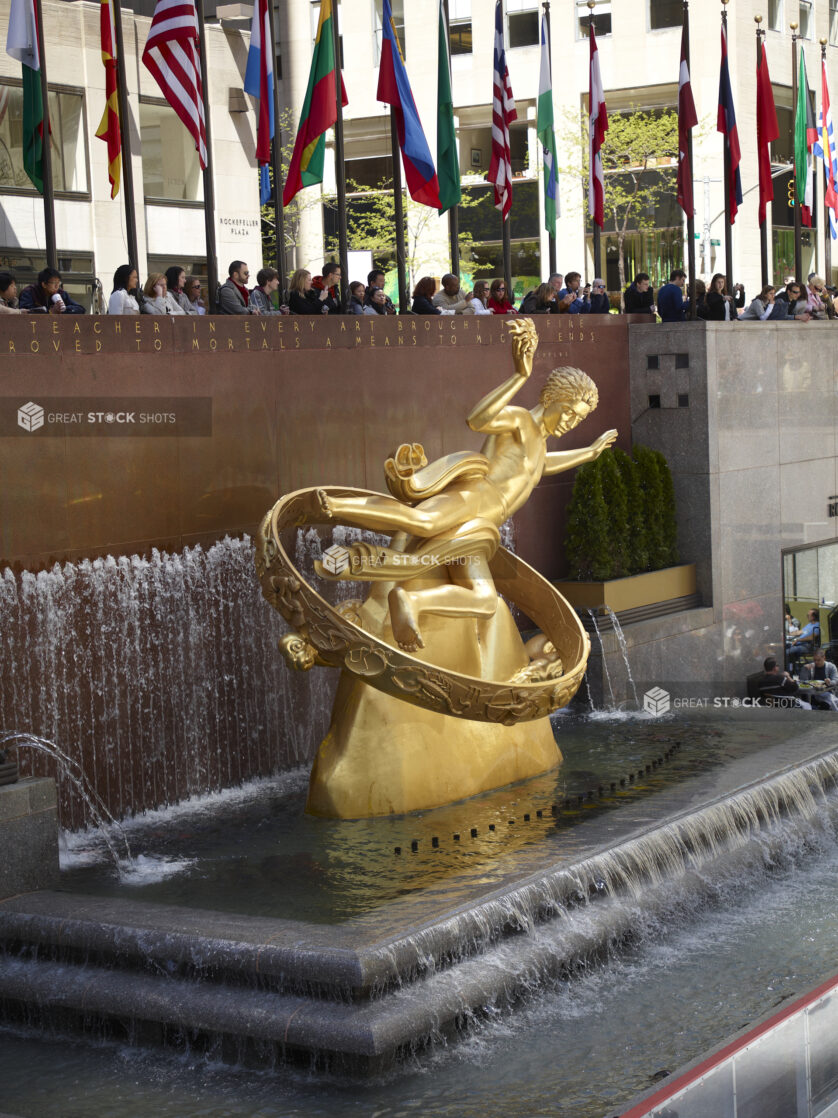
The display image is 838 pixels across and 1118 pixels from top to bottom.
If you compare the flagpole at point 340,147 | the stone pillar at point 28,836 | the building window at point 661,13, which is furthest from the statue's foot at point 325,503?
the building window at point 661,13

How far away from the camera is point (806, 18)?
50.9m

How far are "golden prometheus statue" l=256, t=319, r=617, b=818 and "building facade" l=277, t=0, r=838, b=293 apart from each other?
115ft

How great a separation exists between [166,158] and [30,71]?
2456cm

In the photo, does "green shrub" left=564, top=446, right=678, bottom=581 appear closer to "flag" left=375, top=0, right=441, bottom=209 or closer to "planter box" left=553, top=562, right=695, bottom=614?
"planter box" left=553, top=562, right=695, bottom=614

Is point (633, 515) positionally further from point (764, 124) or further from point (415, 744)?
point (764, 124)

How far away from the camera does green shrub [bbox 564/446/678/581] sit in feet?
55.8

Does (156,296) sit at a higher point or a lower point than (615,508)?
higher

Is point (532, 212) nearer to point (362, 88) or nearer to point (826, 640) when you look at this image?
point (362, 88)

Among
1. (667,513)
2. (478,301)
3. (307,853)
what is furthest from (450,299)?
(307,853)

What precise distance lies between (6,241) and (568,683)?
24909mm

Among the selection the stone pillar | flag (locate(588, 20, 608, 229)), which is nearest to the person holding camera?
flag (locate(588, 20, 608, 229))

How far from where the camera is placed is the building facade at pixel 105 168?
34.0m

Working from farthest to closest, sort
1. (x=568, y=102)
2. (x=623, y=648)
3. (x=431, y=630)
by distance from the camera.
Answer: (x=568, y=102) < (x=623, y=648) < (x=431, y=630)

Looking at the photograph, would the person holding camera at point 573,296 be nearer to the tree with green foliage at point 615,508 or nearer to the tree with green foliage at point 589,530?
the tree with green foliage at point 615,508
